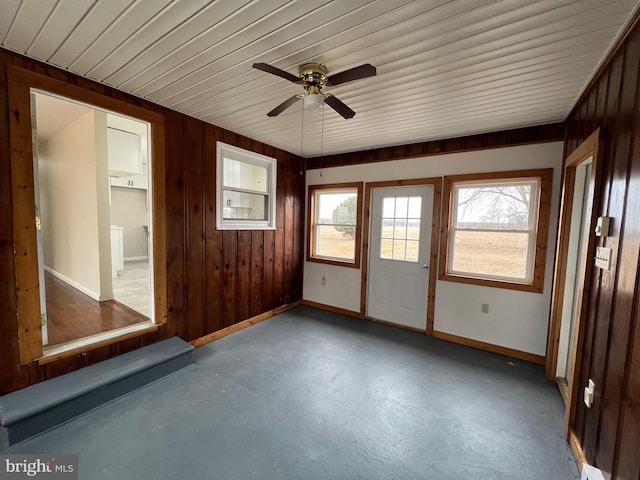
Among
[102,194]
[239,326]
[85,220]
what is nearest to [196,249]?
[239,326]

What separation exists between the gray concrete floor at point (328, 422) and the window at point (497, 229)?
0.98 m

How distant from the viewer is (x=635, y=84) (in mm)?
1336

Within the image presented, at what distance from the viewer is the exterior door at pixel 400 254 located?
142 inches

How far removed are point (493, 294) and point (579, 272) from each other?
1.05m

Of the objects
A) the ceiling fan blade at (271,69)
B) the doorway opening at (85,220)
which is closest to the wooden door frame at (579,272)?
the ceiling fan blade at (271,69)

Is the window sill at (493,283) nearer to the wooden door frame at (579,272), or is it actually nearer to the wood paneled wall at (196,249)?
the wooden door frame at (579,272)

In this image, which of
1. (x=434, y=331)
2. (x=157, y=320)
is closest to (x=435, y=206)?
(x=434, y=331)

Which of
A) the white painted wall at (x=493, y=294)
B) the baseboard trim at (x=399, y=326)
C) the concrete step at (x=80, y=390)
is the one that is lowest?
the baseboard trim at (x=399, y=326)

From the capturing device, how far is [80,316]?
10.1 ft

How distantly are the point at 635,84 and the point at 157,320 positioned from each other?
3891 mm

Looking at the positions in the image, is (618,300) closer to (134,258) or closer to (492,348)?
(492,348)

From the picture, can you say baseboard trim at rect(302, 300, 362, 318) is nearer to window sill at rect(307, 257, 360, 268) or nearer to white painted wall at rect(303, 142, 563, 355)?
window sill at rect(307, 257, 360, 268)

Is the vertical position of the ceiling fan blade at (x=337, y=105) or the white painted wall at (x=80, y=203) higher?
the ceiling fan blade at (x=337, y=105)

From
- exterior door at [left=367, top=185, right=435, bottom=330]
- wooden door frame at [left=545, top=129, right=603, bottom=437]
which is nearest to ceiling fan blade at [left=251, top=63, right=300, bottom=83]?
wooden door frame at [left=545, top=129, right=603, bottom=437]
